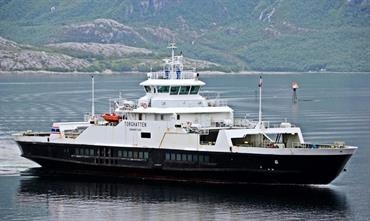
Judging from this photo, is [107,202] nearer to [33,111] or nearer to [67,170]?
[67,170]

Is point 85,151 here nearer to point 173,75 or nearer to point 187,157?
point 173,75

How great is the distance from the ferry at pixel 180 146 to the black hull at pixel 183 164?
0.18 ft

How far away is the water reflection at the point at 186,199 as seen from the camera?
64.7 meters

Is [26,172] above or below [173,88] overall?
below

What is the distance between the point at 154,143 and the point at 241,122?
17.6 ft

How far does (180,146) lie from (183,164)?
1070 millimetres

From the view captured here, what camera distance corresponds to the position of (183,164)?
72625mm

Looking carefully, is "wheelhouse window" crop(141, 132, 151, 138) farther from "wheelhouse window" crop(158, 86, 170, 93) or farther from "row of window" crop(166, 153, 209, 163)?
"wheelhouse window" crop(158, 86, 170, 93)

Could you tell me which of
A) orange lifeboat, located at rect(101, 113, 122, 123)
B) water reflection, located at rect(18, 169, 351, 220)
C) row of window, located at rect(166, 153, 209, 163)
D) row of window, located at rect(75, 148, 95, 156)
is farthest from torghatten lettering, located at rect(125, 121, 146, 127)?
water reflection, located at rect(18, 169, 351, 220)

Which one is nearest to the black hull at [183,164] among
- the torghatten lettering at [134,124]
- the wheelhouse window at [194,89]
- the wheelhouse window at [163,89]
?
the torghatten lettering at [134,124]

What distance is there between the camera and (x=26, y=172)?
3100 inches

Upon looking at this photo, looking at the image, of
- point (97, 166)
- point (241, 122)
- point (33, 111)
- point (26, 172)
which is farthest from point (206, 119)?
point (33, 111)

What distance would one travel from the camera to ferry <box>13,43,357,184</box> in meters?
70.1

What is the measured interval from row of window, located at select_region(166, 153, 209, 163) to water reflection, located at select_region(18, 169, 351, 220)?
5.03ft
